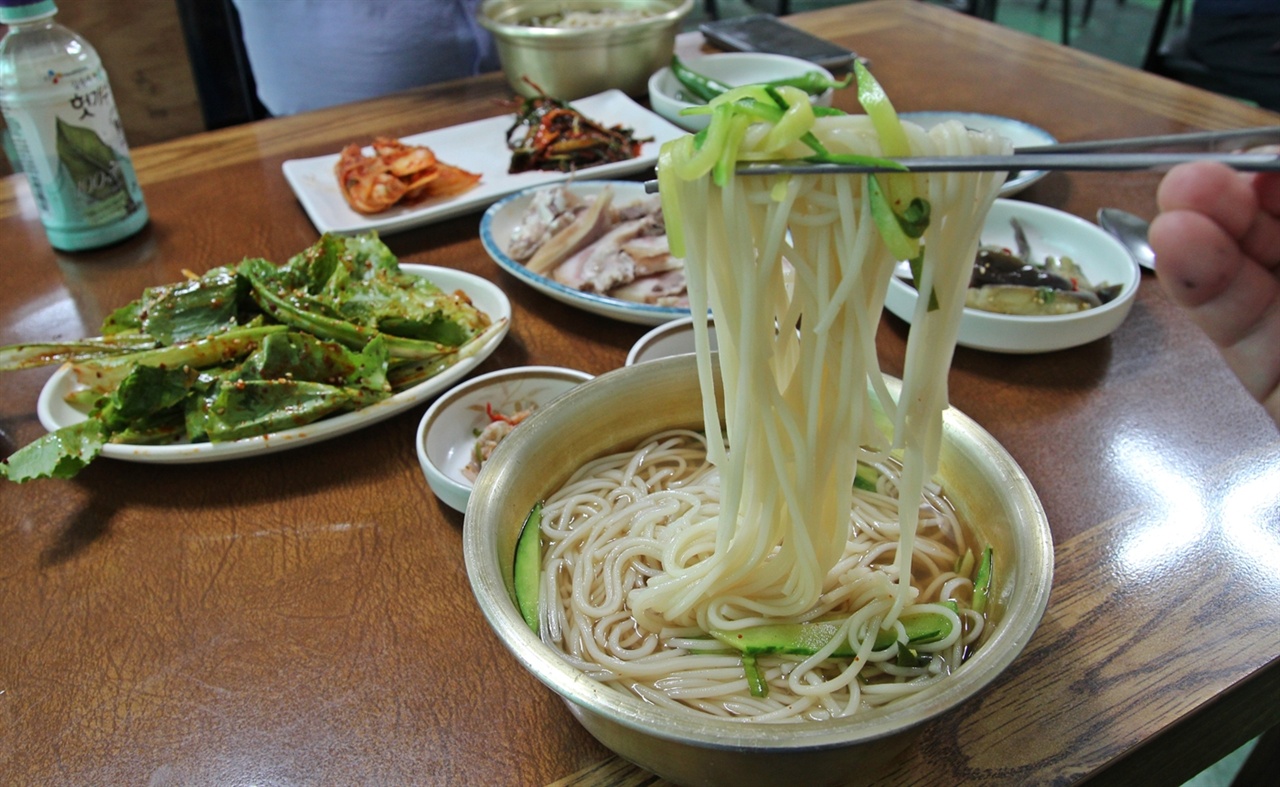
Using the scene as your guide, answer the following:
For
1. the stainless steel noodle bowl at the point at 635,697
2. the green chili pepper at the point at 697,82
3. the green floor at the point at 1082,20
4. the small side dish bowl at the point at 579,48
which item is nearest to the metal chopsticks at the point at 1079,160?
the stainless steel noodle bowl at the point at 635,697

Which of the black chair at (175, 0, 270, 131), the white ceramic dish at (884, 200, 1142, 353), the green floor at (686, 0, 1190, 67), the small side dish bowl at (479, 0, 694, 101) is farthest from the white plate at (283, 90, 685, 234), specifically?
the green floor at (686, 0, 1190, 67)

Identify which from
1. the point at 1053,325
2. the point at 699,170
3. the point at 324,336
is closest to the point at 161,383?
the point at 324,336

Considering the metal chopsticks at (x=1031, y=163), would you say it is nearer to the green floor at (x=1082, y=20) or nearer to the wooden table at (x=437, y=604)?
the wooden table at (x=437, y=604)

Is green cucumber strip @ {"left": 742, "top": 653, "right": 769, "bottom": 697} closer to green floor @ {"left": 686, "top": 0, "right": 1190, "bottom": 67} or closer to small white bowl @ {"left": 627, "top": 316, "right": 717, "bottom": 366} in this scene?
small white bowl @ {"left": 627, "top": 316, "right": 717, "bottom": 366}

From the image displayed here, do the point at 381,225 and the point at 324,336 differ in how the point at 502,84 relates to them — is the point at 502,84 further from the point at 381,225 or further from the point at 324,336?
the point at 324,336

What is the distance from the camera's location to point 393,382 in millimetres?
1563

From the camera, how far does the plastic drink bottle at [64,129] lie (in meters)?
1.76

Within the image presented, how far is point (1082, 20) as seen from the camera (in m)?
7.18

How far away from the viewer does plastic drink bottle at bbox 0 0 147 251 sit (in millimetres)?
1764

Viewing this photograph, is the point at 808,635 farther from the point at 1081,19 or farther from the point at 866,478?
the point at 1081,19

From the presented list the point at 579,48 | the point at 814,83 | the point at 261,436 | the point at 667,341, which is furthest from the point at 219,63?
the point at 667,341

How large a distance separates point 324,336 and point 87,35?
9.18 ft

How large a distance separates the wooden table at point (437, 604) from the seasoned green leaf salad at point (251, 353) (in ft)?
0.27

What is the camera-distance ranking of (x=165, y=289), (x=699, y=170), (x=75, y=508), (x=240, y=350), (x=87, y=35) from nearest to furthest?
1. (x=699, y=170)
2. (x=75, y=508)
3. (x=240, y=350)
4. (x=165, y=289)
5. (x=87, y=35)
